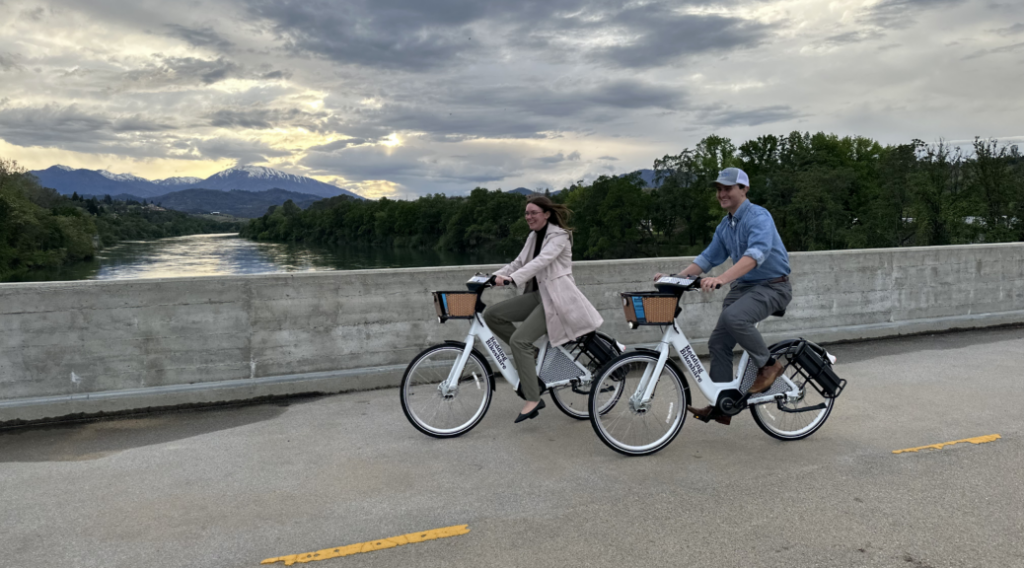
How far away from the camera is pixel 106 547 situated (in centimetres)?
376

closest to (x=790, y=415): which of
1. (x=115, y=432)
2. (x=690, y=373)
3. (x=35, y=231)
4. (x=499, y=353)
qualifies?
(x=690, y=373)

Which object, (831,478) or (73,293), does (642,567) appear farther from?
(73,293)

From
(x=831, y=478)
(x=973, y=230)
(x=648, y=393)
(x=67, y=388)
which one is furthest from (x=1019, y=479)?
(x=973, y=230)

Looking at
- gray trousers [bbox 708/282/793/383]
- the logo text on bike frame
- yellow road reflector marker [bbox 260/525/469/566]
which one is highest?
gray trousers [bbox 708/282/793/383]

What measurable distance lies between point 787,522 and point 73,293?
5.83m

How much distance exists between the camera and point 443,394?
543cm

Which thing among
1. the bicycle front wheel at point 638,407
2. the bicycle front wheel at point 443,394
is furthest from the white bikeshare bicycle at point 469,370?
the bicycle front wheel at point 638,407

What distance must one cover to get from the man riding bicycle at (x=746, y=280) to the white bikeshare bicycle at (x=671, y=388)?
0.09m

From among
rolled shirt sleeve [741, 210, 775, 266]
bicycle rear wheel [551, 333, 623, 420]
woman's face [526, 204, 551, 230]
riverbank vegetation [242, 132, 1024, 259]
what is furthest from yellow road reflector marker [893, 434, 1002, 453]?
riverbank vegetation [242, 132, 1024, 259]

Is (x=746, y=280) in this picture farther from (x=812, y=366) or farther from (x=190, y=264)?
(x=190, y=264)

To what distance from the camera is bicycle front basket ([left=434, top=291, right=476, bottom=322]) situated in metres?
5.32

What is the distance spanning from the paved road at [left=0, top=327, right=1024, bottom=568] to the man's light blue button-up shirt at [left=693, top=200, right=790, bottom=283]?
125 centimetres

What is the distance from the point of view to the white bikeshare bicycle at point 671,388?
4914mm

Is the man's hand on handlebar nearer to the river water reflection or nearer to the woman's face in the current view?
the woman's face
